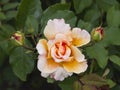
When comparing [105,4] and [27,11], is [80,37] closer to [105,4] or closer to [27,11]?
[27,11]

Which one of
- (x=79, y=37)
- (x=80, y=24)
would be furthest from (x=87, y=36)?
(x=80, y=24)

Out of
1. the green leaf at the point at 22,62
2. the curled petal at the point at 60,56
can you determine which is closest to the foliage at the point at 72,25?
the green leaf at the point at 22,62

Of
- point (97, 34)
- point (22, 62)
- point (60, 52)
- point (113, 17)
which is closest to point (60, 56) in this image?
point (60, 52)

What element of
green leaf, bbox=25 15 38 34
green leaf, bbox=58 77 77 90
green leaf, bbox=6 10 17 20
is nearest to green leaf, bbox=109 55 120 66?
green leaf, bbox=58 77 77 90

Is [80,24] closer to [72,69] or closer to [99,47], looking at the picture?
Answer: [99,47]

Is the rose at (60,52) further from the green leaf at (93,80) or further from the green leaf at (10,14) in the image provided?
Answer: the green leaf at (10,14)

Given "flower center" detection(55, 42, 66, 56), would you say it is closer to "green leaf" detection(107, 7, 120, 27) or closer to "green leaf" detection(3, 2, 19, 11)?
"green leaf" detection(107, 7, 120, 27)
